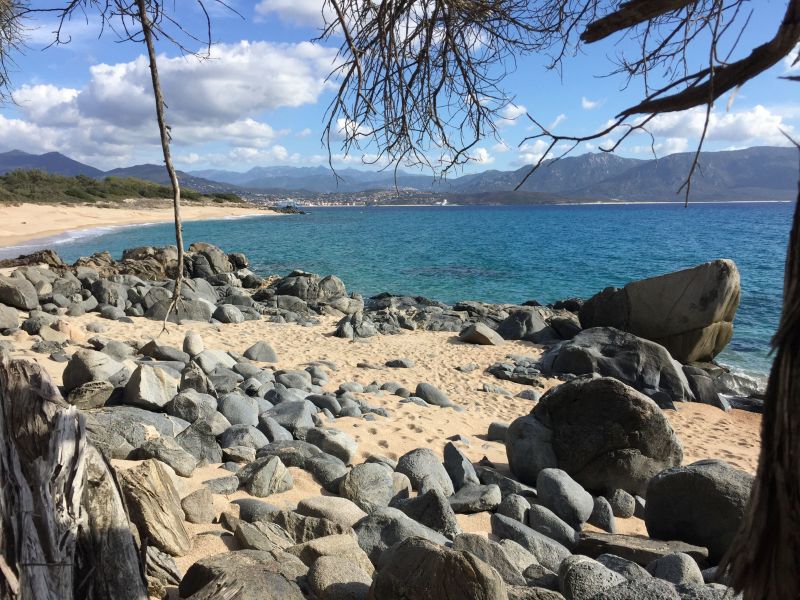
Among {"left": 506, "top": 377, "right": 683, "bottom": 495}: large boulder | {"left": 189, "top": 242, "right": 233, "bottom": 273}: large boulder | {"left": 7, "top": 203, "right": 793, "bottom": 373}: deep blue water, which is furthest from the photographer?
{"left": 189, "top": 242, "right": 233, "bottom": 273}: large boulder

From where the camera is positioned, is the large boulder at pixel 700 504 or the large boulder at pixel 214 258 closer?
the large boulder at pixel 700 504

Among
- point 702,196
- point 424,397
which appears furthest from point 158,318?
point 702,196

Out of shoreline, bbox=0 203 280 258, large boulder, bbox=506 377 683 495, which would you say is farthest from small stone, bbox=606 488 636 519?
shoreline, bbox=0 203 280 258

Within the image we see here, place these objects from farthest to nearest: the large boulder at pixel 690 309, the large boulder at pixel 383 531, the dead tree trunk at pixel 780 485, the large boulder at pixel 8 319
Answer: the large boulder at pixel 690 309
the large boulder at pixel 8 319
the large boulder at pixel 383 531
the dead tree trunk at pixel 780 485

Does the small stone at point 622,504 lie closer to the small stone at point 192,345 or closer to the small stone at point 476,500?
the small stone at point 476,500

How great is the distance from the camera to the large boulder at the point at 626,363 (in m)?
10.6

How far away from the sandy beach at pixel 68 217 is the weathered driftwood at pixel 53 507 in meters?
32.6

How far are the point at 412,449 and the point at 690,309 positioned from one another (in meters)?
9.01

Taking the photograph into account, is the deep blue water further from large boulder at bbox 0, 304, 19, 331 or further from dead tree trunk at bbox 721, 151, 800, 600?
large boulder at bbox 0, 304, 19, 331

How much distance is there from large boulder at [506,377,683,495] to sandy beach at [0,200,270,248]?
31.5 m

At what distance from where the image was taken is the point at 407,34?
3.48 m

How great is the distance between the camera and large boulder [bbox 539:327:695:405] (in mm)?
10633

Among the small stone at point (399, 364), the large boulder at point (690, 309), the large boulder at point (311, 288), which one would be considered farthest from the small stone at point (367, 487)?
the large boulder at point (311, 288)

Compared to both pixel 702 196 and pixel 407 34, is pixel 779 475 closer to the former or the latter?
pixel 407 34
